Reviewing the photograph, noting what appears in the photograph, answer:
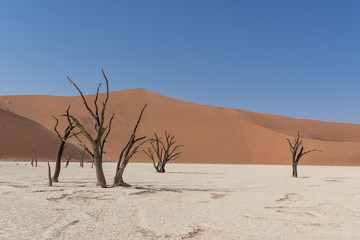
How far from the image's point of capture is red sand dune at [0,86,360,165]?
53.2m

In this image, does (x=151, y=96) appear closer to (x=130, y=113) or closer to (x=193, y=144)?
(x=130, y=113)

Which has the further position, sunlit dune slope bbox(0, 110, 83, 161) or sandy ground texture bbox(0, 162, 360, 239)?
sunlit dune slope bbox(0, 110, 83, 161)

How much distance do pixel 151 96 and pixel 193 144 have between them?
2466 cm

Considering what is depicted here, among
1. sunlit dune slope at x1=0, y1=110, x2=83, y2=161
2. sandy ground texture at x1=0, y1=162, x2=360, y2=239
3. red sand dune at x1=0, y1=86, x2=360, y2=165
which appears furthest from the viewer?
red sand dune at x1=0, y1=86, x2=360, y2=165

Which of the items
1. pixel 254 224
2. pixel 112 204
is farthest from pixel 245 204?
pixel 112 204

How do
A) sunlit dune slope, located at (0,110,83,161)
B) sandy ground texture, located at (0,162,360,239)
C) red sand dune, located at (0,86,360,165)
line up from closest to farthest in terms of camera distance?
sandy ground texture, located at (0,162,360,239), sunlit dune slope, located at (0,110,83,161), red sand dune, located at (0,86,360,165)

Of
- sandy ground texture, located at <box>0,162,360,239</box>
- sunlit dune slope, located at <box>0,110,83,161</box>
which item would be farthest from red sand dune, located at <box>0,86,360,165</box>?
sandy ground texture, located at <box>0,162,360,239</box>

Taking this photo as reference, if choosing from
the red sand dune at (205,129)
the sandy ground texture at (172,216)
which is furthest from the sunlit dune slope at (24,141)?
the sandy ground texture at (172,216)

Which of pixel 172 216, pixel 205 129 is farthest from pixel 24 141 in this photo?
pixel 172 216

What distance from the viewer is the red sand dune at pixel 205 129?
5319 centimetres

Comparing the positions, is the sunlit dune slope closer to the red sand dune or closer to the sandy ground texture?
the red sand dune

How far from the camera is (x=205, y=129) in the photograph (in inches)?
2581

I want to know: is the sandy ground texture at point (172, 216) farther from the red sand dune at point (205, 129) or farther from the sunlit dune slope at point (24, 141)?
the red sand dune at point (205, 129)

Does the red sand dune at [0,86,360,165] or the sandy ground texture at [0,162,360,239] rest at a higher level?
the red sand dune at [0,86,360,165]
